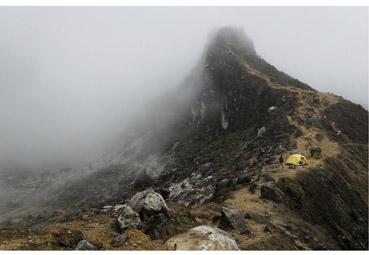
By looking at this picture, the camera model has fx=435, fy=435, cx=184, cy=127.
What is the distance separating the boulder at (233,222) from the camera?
2695 cm

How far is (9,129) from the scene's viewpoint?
506 ft

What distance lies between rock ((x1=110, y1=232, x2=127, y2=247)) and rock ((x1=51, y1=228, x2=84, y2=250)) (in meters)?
1.53

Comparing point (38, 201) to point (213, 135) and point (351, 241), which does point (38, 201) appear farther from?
point (351, 241)

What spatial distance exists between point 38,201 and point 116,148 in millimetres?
37602

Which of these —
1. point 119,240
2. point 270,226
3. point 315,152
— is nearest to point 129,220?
point 119,240

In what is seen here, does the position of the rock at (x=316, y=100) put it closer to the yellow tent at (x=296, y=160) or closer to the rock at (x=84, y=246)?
the yellow tent at (x=296, y=160)

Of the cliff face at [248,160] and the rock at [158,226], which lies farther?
the cliff face at [248,160]

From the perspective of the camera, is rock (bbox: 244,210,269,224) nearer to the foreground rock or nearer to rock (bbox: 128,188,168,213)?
the foreground rock

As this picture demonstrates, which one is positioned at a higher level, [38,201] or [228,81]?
[228,81]

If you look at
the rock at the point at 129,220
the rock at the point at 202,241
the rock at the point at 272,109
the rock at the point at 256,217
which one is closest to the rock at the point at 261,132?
the rock at the point at 272,109

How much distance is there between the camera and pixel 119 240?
68.2ft

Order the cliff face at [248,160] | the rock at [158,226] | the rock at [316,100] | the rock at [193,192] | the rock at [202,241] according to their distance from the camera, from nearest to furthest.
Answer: the rock at [202,241]
the rock at [158,226]
the cliff face at [248,160]
the rock at [193,192]
the rock at [316,100]

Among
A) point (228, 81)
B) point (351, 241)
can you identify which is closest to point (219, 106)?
point (228, 81)

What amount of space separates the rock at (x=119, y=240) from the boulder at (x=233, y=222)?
8.04m
